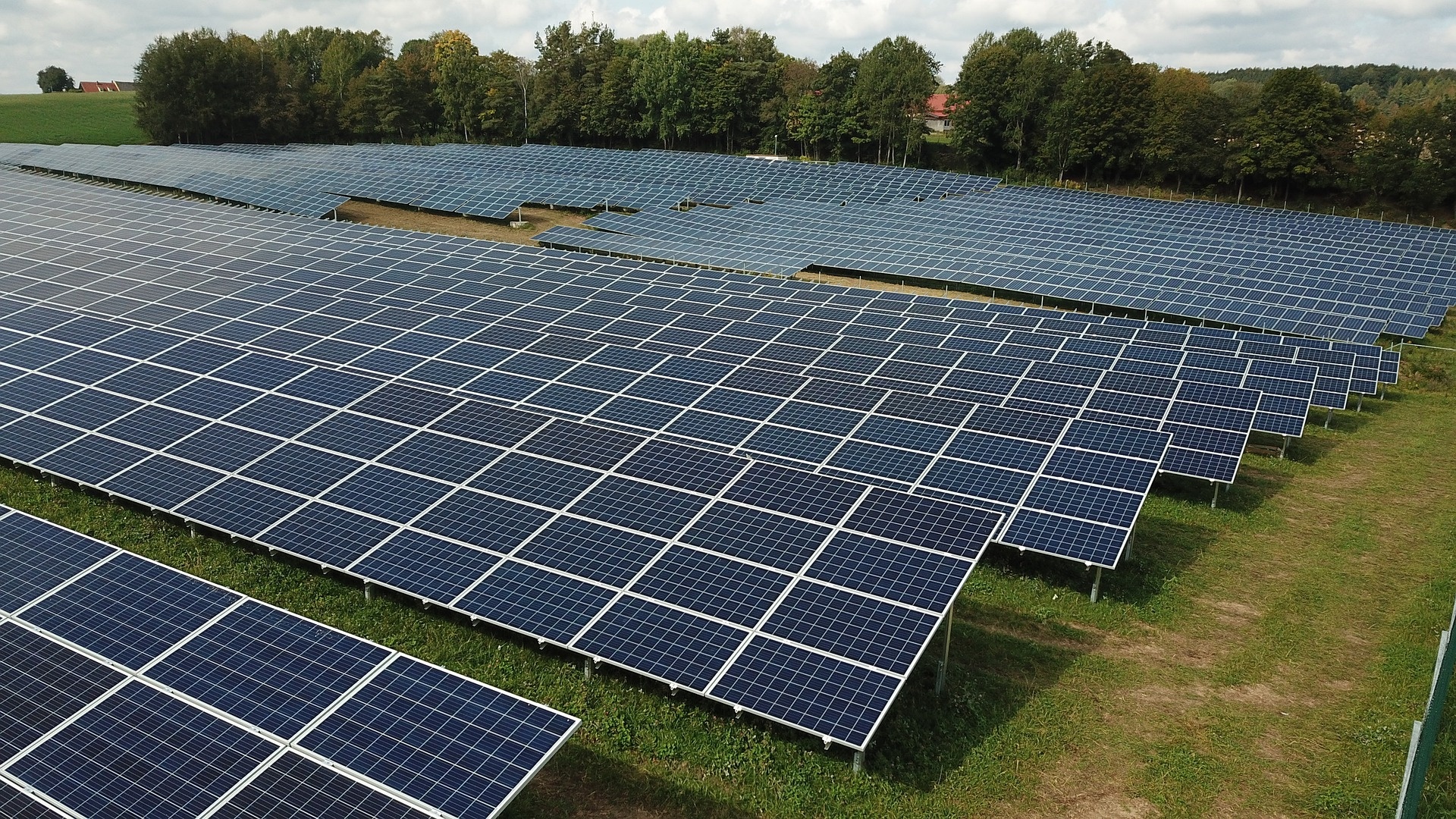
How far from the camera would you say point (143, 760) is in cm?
1242

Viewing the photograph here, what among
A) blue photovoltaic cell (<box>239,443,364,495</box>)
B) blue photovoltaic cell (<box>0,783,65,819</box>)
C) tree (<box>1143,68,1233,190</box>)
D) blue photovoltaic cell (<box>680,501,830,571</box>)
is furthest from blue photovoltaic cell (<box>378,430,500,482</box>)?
tree (<box>1143,68,1233,190</box>)

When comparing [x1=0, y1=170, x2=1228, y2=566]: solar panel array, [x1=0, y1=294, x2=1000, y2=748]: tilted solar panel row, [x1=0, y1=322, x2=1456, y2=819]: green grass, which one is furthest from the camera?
[x1=0, y1=170, x2=1228, y2=566]: solar panel array

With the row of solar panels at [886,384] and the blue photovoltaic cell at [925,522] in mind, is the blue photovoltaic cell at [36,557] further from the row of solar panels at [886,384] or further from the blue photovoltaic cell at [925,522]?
the blue photovoltaic cell at [925,522]

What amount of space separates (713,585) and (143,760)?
30.6 ft

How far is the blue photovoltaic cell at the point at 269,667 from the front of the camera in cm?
1357

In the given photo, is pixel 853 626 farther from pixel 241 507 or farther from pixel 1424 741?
pixel 241 507

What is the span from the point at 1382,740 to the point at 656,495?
1480 centimetres

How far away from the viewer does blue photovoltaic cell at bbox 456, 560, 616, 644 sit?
667 inches

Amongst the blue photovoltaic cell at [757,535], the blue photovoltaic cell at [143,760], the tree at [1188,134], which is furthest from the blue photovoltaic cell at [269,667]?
the tree at [1188,134]

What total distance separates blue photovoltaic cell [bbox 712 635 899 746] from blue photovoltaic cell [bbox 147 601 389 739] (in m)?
6.01

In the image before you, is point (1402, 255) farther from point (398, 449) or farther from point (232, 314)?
point (232, 314)

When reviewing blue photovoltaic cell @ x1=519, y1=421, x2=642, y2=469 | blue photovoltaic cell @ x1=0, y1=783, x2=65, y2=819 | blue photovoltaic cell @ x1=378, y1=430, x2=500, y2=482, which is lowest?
blue photovoltaic cell @ x1=0, y1=783, x2=65, y2=819

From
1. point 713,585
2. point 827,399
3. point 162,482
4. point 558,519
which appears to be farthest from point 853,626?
point 162,482

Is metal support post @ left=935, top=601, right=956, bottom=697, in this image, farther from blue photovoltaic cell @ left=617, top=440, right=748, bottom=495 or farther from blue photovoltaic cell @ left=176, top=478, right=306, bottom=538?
blue photovoltaic cell @ left=176, top=478, right=306, bottom=538
